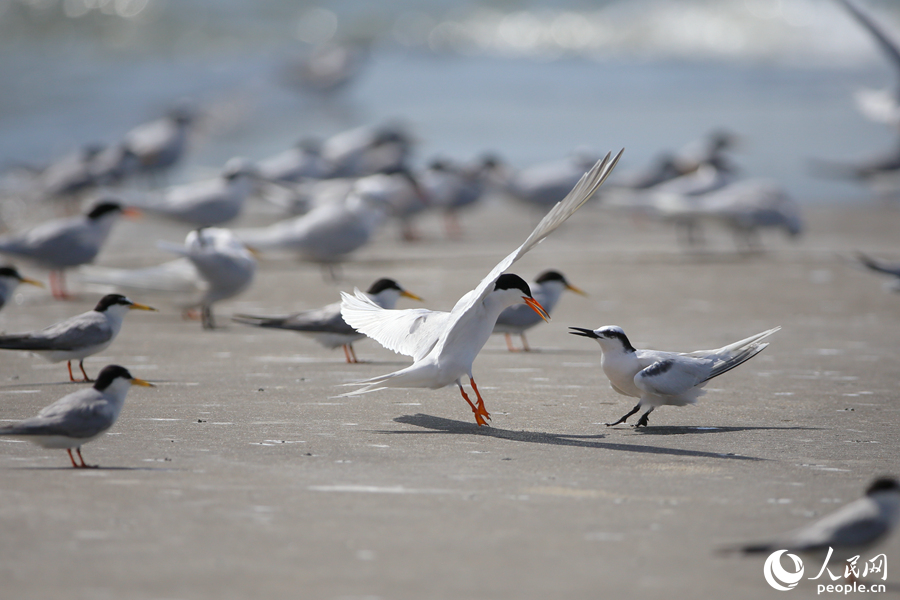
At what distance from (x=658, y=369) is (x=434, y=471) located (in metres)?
1.17

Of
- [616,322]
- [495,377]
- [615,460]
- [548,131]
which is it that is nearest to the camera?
[615,460]

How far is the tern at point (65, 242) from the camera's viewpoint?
8250mm

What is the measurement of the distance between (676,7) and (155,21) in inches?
656

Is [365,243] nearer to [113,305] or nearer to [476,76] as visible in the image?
[113,305]

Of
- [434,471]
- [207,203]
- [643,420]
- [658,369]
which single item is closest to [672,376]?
[658,369]

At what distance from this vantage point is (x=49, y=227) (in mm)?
8398

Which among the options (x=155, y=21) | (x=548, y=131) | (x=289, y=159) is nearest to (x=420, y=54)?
(x=155, y=21)

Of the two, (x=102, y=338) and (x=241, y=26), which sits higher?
(x=241, y=26)

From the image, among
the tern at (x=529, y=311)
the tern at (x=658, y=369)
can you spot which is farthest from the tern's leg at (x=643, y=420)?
the tern at (x=529, y=311)

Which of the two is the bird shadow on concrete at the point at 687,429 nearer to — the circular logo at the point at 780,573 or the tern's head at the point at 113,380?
the circular logo at the point at 780,573

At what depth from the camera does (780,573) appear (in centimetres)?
279

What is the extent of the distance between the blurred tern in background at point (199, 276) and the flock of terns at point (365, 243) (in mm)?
11

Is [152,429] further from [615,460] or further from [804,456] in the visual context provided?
[804,456]

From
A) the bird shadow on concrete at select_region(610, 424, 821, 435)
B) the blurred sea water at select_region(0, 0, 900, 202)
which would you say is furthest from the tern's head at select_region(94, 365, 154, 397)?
the blurred sea water at select_region(0, 0, 900, 202)
